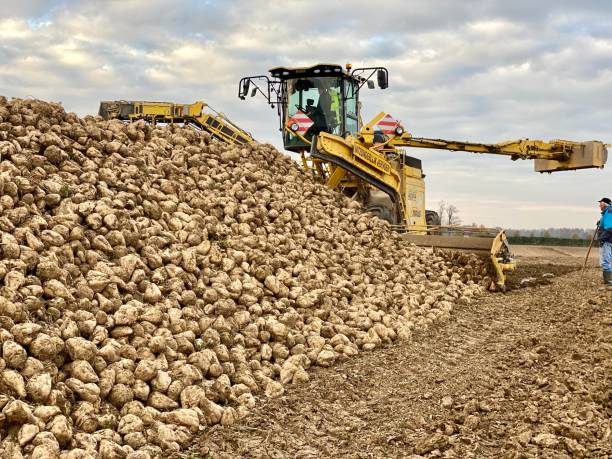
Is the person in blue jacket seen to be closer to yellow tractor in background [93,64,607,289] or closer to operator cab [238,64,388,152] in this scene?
yellow tractor in background [93,64,607,289]

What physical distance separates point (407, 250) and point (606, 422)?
218 inches

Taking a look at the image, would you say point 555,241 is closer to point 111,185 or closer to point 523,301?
point 523,301

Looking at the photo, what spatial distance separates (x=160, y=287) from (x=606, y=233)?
7400mm

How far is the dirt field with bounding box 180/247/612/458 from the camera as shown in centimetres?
430

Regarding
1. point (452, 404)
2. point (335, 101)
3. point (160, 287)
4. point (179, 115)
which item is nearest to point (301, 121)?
point (335, 101)

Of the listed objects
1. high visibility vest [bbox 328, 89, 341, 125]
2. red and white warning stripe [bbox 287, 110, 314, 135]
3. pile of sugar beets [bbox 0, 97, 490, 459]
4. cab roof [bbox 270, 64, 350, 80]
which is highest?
cab roof [bbox 270, 64, 350, 80]

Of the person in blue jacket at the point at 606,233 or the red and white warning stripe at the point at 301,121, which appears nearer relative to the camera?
the person in blue jacket at the point at 606,233

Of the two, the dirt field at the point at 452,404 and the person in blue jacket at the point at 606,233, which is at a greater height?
the person in blue jacket at the point at 606,233

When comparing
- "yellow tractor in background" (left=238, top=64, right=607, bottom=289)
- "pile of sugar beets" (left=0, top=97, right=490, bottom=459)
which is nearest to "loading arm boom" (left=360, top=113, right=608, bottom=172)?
"yellow tractor in background" (left=238, top=64, right=607, bottom=289)

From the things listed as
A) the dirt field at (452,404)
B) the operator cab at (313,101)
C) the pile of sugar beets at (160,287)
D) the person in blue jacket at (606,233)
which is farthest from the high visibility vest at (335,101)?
the dirt field at (452,404)

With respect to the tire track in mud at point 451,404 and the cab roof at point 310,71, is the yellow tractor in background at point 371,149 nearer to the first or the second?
the cab roof at point 310,71

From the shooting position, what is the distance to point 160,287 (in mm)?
5715

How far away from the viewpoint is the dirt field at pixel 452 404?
4.30m

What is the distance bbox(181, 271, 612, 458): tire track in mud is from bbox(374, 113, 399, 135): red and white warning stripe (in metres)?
5.24
